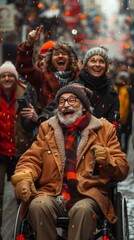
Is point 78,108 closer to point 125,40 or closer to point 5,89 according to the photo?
point 5,89

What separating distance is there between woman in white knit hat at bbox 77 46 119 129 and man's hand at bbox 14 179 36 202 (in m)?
1.70

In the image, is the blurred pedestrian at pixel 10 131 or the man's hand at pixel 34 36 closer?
the man's hand at pixel 34 36

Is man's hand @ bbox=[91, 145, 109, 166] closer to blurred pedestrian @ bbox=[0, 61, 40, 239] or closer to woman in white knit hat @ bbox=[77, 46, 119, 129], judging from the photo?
woman in white knit hat @ bbox=[77, 46, 119, 129]

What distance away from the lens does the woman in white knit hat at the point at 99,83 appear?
8.30 metres

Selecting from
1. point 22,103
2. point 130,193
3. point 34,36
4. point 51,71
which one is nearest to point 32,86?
point 51,71

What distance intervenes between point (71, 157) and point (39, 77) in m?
2.17

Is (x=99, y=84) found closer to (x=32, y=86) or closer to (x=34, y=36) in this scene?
(x=34, y=36)

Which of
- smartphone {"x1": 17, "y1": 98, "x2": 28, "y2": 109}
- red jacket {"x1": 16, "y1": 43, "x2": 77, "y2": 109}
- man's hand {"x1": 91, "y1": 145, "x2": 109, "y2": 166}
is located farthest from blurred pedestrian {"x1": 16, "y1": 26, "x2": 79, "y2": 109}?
man's hand {"x1": 91, "y1": 145, "x2": 109, "y2": 166}

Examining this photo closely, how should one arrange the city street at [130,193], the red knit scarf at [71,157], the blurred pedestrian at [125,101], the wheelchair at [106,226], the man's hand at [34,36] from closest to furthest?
the wheelchair at [106,226]
the red knit scarf at [71,157]
the man's hand at [34,36]
the city street at [130,193]
the blurred pedestrian at [125,101]

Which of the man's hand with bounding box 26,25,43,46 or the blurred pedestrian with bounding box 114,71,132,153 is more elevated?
the man's hand with bounding box 26,25,43,46

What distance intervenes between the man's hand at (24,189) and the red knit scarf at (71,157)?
1.22ft

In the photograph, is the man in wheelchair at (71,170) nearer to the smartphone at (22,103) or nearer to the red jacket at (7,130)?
the smartphone at (22,103)

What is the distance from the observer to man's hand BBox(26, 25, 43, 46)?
842 centimetres

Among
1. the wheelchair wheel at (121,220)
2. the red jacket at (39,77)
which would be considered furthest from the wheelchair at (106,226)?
the red jacket at (39,77)
